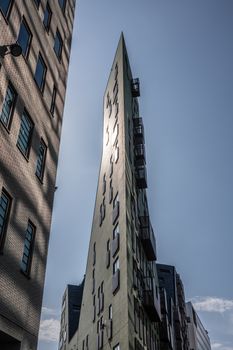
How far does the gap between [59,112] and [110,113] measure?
3053 cm

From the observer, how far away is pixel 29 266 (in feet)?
43.2

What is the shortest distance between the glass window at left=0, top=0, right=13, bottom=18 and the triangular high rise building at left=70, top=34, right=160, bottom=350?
19356 millimetres

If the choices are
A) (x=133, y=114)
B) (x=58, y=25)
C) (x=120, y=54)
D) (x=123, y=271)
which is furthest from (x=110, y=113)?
(x=58, y=25)

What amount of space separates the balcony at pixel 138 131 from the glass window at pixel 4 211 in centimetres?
3227

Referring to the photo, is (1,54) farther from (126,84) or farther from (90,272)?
(126,84)

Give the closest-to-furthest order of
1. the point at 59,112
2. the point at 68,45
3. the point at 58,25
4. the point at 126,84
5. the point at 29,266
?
the point at 29,266, the point at 59,112, the point at 58,25, the point at 68,45, the point at 126,84

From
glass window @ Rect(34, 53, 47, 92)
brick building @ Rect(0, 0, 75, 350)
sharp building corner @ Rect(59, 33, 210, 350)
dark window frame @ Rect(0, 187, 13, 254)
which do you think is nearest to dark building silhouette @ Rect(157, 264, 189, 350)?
sharp building corner @ Rect(59, 33, 210, 350)


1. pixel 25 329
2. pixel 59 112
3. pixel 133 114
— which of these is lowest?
pixel 25 329

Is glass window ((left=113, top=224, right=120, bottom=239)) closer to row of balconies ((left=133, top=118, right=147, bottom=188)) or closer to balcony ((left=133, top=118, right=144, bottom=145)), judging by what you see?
row of balconies ((left=133, top=118, right=147, bottom=188))

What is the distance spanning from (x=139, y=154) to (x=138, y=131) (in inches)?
152

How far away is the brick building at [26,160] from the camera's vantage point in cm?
1175

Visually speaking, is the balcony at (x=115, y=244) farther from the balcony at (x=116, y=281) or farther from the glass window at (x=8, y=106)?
the glass window at (x=8, y=106)

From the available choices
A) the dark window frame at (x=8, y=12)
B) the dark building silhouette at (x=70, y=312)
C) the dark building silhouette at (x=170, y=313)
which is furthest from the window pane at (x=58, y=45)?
the dark building silhouette at (x=70, y=312)

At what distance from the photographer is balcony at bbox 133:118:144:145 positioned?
144 ft
